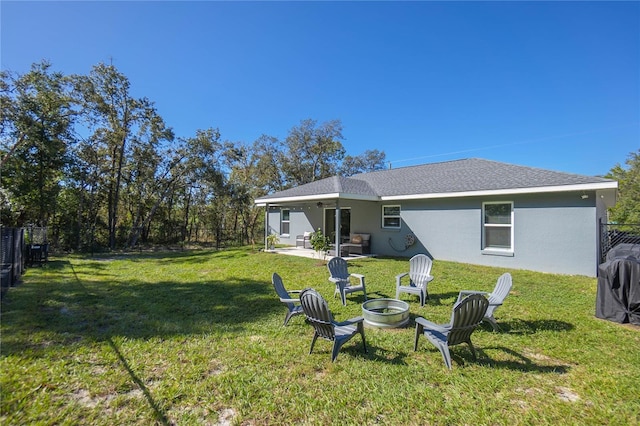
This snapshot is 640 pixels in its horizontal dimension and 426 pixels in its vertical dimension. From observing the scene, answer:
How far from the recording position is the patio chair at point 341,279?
5.94 m

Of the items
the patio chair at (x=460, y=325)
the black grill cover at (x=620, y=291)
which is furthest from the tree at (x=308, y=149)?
the patio chair at (x=460, y=325)

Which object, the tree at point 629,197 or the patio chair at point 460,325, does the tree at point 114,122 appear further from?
the tree at point 629,197

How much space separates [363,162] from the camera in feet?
111

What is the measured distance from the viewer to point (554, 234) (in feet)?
29.1

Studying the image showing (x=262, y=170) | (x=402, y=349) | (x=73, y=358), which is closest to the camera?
(x=73, y=358)

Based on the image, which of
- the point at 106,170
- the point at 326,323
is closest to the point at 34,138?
the point at 106,170

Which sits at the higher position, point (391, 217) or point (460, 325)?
point (391, 217)

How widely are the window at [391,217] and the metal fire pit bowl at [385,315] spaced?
26.0 ft

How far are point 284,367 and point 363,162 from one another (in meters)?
31.9

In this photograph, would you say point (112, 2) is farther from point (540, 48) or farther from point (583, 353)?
point (540, 48)

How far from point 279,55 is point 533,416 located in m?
13.5

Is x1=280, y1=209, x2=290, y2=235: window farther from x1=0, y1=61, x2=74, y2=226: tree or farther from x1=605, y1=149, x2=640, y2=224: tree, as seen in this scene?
x1=605, y1=149, x2=640, y2=224: tree

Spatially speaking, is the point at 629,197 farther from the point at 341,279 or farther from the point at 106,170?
the point at 106,170

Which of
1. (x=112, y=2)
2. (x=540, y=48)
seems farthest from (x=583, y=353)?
(x=112, y=2)
